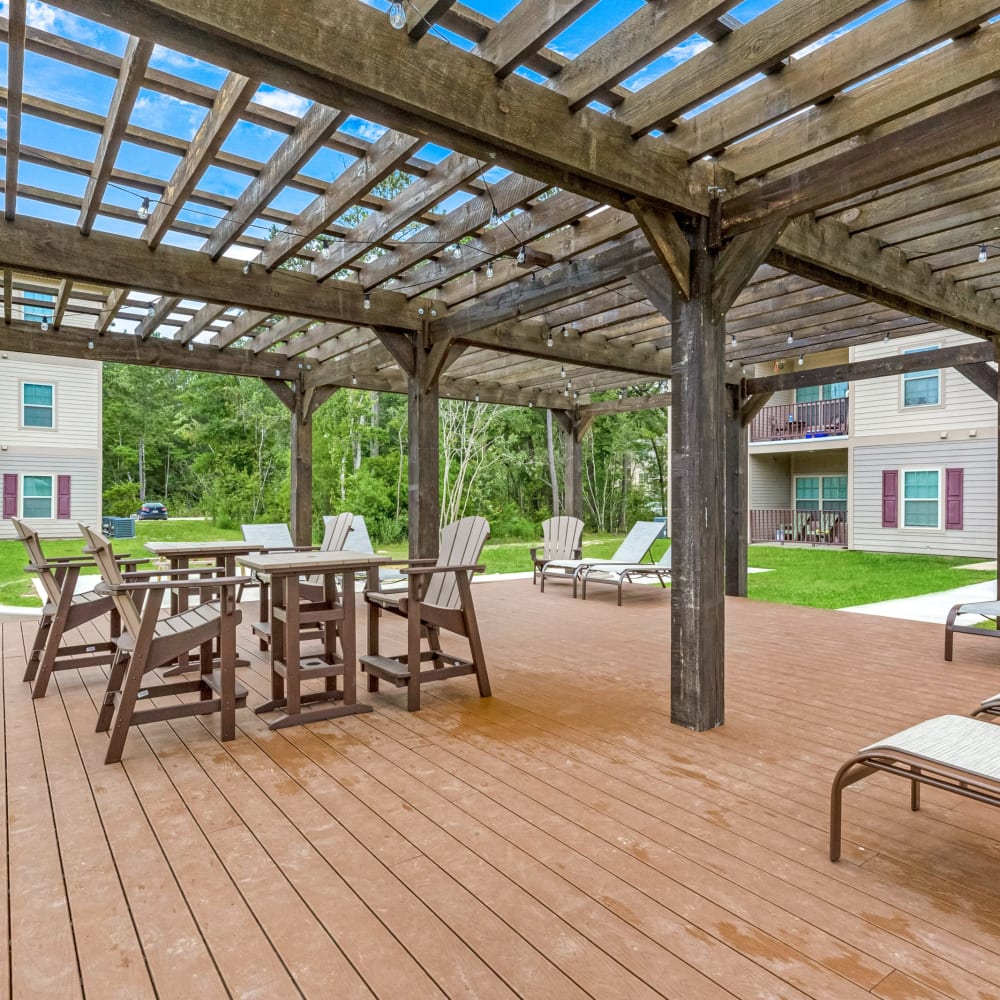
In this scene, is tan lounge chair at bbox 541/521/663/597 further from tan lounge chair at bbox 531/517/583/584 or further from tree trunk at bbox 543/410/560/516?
tree trunk at bbox 543/410/560/516

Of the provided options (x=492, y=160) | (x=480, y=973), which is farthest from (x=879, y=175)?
(x=480, y=973)

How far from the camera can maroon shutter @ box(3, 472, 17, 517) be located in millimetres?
13352

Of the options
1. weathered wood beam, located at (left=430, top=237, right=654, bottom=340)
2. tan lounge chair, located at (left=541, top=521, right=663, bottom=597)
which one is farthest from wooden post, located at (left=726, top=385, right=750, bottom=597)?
weathered wood beam, located at (left=430, top=237, right=654, bottom=340)

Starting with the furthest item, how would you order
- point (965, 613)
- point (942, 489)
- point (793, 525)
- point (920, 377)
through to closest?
point (793, 525), point (920, 377), point (942, 489), point (965, 613)

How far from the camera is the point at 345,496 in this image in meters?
16.6

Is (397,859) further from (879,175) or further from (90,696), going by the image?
(879,175)

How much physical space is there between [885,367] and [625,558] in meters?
3.57

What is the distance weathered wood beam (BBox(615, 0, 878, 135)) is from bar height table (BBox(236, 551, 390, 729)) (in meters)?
2.53

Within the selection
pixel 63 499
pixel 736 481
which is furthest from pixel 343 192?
pixel 63 499

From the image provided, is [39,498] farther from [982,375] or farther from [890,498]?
[890,498]

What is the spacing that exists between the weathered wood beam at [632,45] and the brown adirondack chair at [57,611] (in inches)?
132

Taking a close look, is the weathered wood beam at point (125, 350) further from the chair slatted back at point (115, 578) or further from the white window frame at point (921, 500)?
the white window frame at point (921, 500)

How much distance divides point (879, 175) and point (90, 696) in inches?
185

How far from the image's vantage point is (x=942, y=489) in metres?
12.3
